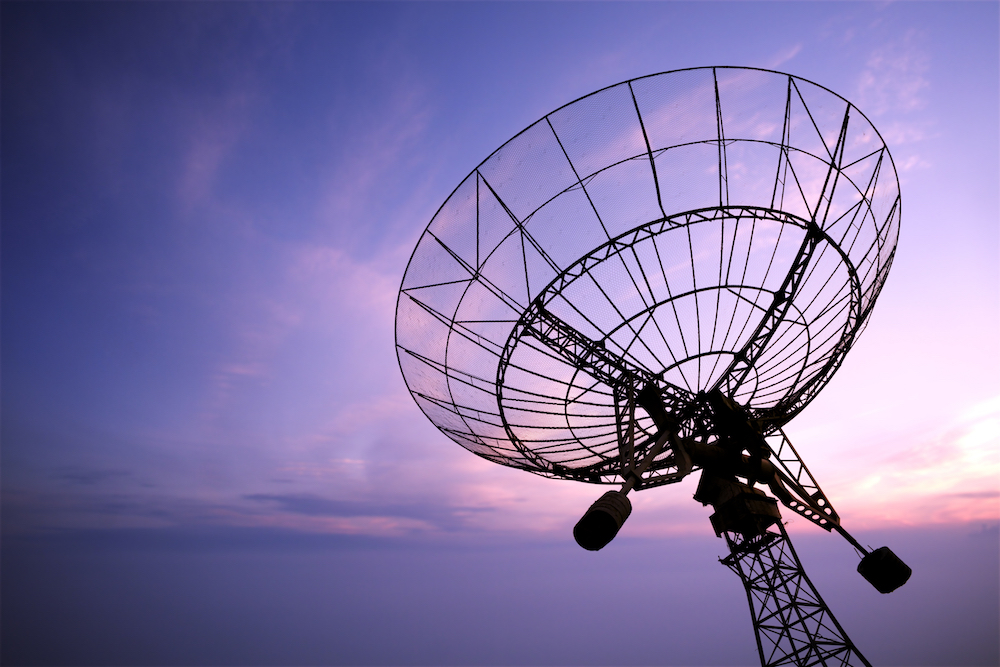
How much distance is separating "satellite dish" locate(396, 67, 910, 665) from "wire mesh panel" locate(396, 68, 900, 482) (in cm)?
5

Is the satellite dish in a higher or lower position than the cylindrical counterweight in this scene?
higher

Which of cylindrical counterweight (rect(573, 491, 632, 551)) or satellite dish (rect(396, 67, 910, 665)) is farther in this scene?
satellite dish (rect(396, 67, 910, 665))

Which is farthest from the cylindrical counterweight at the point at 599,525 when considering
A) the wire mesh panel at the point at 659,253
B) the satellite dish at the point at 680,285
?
the wire mesh panel at the point at 659,253

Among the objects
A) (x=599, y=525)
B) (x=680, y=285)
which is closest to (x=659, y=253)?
(x=680, y=285)

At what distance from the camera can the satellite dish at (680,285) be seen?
42.5 feet

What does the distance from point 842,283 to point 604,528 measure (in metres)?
9.88

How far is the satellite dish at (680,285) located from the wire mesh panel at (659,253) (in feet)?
0.16

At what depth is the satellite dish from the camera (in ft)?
42.5

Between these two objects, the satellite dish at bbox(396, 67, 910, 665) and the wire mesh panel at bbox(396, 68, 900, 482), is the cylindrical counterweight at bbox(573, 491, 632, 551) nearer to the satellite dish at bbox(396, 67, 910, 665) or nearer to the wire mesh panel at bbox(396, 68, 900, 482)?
the satellite dish at bbox(396, 67, 910, 665)

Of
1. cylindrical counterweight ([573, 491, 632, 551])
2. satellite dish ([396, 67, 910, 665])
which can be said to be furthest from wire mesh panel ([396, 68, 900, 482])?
cylindrical counterweight ([573, 491, 632, 551])

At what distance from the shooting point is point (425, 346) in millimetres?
15781

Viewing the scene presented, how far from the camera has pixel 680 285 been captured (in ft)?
46.2

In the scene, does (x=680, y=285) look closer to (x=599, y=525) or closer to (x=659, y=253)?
(x=659, y=253)

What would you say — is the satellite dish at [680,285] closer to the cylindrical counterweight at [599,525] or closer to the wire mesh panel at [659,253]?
the wire mesh panel at [659,253]
